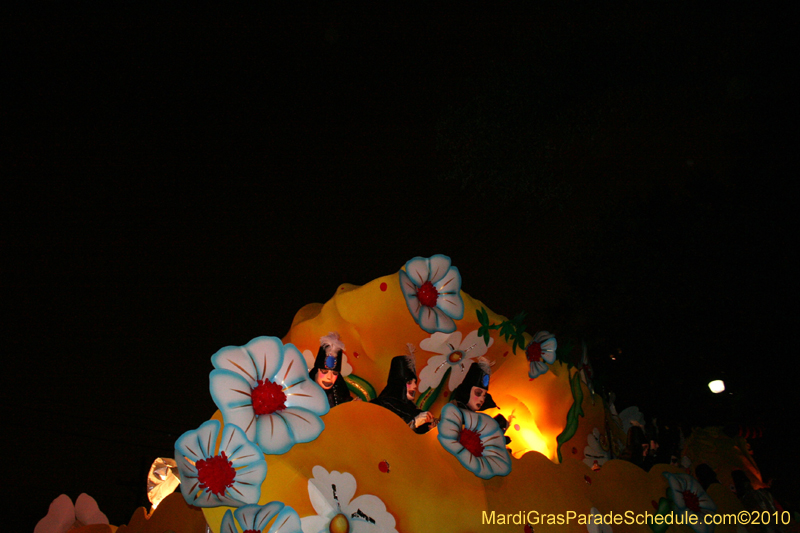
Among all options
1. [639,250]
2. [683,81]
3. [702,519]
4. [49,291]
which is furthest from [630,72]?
[49,291]

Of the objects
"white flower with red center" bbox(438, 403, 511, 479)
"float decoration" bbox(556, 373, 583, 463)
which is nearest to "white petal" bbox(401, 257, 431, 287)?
"white flower with red center" bbox(438, 403, 511, 479)

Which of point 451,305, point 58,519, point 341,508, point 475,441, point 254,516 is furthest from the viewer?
point 58,519

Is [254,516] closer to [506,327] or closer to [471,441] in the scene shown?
[471,441]

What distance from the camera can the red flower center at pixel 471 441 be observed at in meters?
2.60

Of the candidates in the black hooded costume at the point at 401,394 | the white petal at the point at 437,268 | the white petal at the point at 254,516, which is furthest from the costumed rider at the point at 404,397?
the white petal at the point at 254,516

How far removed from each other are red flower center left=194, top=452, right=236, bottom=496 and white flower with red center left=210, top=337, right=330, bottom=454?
0.45 feet

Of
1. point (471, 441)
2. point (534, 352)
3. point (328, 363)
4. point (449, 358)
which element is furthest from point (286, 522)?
point (534, 352)

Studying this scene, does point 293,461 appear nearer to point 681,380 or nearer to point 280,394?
point 280,394

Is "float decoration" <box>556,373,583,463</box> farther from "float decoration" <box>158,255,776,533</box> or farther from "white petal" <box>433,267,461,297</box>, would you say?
"white petal" <box>433,267,461,297</box>

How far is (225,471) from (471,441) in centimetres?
112

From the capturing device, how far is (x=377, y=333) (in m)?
3.95

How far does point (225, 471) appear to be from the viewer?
6.93ft

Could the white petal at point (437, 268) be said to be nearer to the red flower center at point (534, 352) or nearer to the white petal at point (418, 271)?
the white petal at point (418, 271)

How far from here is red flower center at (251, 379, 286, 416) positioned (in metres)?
2.22
